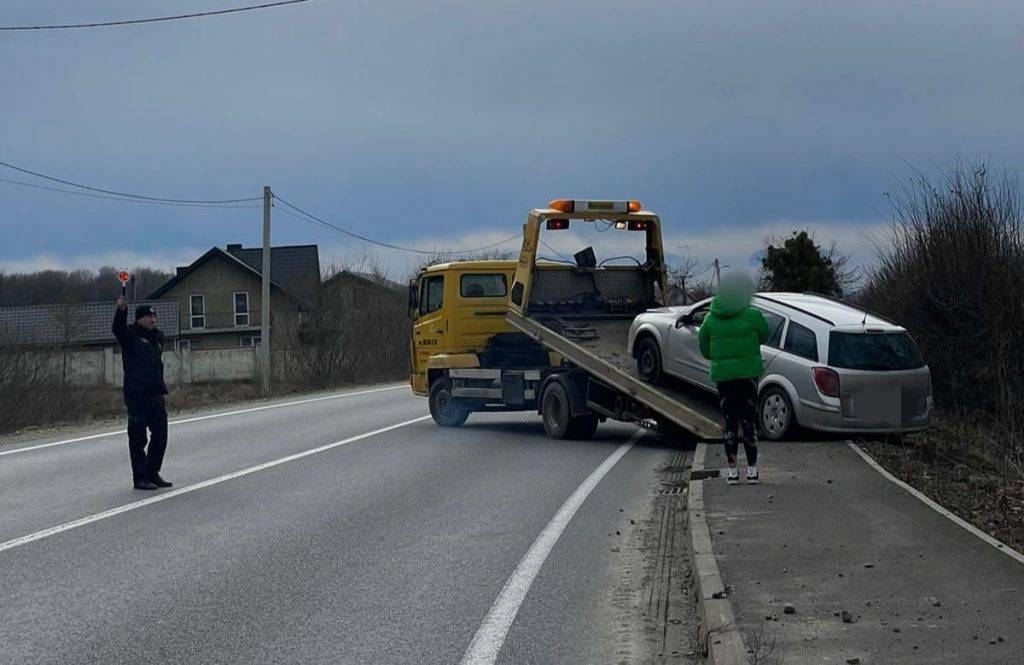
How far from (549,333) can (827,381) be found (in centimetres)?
435

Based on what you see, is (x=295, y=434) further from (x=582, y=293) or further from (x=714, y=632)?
(x=714, y=632)

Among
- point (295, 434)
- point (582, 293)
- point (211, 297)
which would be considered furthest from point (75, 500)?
point (211, 297)

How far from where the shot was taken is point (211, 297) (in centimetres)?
7862

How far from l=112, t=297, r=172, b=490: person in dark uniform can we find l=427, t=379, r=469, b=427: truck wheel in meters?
7.71

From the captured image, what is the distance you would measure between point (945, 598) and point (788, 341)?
8.64 meters

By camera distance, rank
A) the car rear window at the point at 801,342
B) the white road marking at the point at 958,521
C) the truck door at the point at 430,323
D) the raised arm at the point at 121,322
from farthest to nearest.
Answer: the truck door at the point at 430,323
the car rear window at the point at 801,342
the raised arm at the point at 121,322
the white road marking at the point at 958,521

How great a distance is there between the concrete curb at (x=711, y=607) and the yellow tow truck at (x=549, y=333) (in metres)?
6.80

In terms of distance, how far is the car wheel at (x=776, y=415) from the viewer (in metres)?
15.0

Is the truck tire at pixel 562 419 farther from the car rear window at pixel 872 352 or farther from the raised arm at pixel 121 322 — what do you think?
the raised arm at pixel 121 322

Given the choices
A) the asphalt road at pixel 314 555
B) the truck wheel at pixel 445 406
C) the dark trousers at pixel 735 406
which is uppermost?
the dark trousers at pixel 735 406

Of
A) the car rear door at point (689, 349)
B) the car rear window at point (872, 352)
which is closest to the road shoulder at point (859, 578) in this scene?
the car rear window at point (872, 352)

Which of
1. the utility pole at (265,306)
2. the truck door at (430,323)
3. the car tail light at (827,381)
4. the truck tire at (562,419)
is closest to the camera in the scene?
the car tail light at (827,381)

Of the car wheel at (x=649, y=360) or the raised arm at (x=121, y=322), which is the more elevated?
the raised arm at (x=121, y=322)

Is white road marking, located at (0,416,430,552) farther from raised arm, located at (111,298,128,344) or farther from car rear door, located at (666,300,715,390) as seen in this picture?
car rear door, located at (666,300,715,390)
